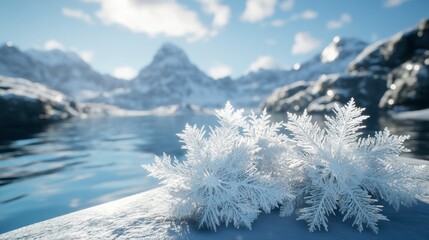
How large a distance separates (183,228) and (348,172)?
4.34 feet

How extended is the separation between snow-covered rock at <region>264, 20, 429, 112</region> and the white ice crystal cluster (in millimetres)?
35312

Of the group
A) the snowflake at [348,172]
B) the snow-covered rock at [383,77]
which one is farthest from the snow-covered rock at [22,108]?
the snow-covered rock at [383,77]

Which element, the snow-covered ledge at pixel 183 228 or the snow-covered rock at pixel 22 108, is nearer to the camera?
the snow-covered ledge at pixel 183 228

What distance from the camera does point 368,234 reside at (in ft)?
6.10

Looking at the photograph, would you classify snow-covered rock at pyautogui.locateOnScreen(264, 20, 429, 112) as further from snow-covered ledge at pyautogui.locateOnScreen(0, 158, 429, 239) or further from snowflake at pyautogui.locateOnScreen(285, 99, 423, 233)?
snow-covered ledge at pyautogui.locateOnScreen(0, 158, 429, 239)

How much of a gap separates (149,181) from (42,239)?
18.6 feet

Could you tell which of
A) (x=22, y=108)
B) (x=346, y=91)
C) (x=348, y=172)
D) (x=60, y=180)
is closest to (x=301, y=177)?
(x=348, y=172)

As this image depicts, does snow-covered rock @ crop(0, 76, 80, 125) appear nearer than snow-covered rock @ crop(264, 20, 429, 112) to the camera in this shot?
Yes

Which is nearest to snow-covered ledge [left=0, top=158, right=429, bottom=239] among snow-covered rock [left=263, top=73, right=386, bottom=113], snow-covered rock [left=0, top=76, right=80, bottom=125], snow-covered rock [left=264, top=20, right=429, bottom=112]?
snow-covered rock [left=0, top=76, right=80, bottom=125]

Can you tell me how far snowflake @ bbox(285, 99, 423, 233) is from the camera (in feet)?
6.47

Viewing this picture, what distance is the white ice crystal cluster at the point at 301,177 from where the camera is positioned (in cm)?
Result: 200

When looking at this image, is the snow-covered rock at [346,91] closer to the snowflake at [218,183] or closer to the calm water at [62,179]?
the calm water at [62,179]

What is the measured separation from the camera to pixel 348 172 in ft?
6.73

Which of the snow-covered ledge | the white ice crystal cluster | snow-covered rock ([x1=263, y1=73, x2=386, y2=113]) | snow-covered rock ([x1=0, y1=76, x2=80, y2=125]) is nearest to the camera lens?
the snow-covered ledge
